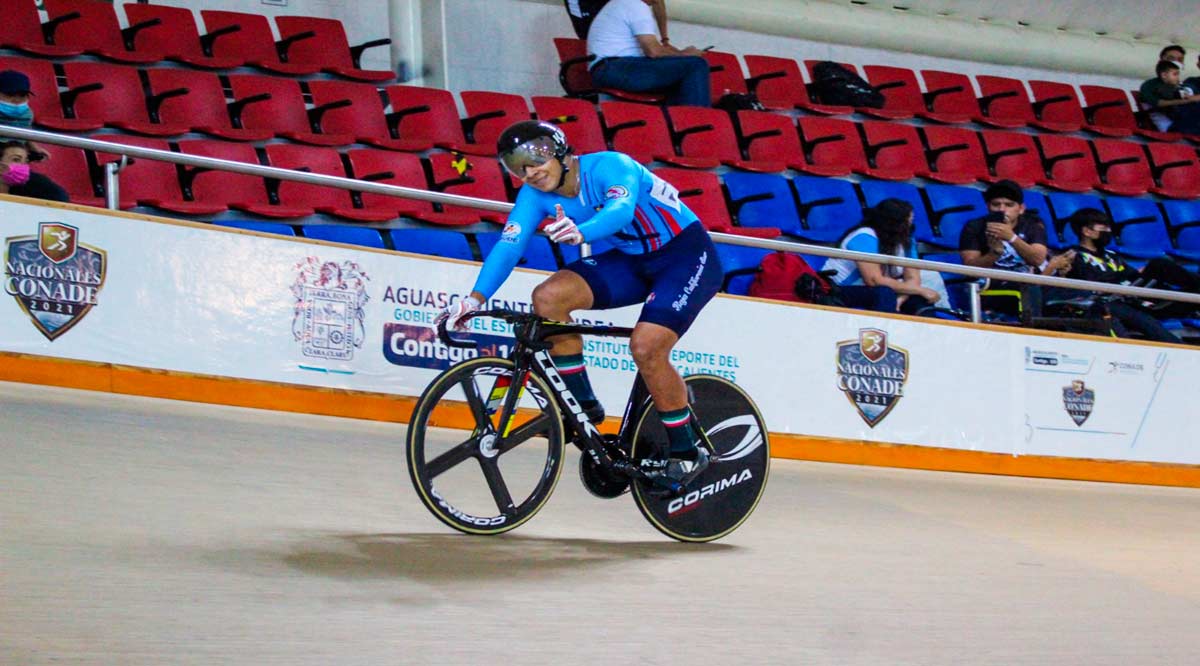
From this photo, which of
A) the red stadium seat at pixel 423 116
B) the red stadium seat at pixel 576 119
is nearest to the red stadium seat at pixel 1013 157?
the red stadium seat at pixel 576 119

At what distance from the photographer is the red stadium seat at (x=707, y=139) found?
10.4 metres

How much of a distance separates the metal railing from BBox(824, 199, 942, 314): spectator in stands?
0.15 m

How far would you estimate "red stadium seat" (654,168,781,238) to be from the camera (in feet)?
30.7

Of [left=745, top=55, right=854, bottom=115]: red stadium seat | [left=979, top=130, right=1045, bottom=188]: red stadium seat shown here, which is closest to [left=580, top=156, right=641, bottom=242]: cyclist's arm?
[left=745, top=55, right=854, bottom=115]: red stadium seat

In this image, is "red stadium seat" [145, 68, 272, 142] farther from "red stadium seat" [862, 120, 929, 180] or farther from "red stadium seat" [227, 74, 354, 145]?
"red stadium seat" [862, 120, 929, 180]

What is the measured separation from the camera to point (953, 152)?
12.1 m

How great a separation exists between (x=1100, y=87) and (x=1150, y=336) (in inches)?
271

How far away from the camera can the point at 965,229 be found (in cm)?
883

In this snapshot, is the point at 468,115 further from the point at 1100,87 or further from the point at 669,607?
the point at 1100,87

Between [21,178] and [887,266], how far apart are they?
15.7ft

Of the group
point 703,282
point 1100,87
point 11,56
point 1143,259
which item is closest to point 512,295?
point 703,282

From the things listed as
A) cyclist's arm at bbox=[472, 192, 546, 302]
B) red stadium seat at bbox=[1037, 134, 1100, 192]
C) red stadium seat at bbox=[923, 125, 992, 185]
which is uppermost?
cyclist's arm at bbox=[472, 192, 546, 302]

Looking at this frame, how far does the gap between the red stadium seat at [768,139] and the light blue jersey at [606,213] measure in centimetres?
632

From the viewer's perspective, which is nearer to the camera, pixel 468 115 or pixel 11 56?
pixel 11 56
